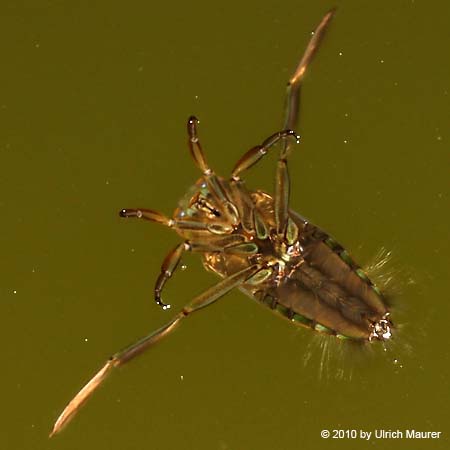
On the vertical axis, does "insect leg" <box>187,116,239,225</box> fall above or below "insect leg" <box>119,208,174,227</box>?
above

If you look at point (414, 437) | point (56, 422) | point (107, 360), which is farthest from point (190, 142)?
point (414, 437)

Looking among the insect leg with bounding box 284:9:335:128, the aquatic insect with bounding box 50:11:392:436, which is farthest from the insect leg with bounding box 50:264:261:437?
the insect leg with bounding box 284:9:335:128

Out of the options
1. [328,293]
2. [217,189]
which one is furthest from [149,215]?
[328,293]

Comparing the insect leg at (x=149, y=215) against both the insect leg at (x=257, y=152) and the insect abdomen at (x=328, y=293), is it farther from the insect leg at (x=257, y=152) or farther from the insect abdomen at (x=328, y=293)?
the insect abdomen at (x=328, y=293)

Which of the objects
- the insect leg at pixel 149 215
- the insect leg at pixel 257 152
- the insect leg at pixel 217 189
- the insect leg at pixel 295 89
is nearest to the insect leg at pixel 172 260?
the insect leg at pixel 149 215

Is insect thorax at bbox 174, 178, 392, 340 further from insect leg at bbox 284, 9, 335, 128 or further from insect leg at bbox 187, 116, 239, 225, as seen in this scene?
insect leg at bbox 284, 9, 335, 128

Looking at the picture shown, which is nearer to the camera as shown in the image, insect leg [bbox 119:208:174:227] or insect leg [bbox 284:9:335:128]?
Result: insect leg [bbox 119:208:174:227]

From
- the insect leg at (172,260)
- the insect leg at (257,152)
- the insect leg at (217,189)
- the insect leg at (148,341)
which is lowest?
the insect leg at (148,341)

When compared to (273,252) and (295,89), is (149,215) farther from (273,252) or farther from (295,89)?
(295,89)

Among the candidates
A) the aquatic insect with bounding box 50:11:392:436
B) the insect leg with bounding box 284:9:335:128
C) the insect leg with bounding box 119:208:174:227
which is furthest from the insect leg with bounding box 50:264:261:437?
the insect leg with bounding box 284:9:335:128

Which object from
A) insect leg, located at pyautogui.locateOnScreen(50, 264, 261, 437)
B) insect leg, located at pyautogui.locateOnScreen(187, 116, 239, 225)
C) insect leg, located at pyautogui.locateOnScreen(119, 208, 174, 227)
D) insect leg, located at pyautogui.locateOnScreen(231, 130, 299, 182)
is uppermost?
insect leg, located at pyautogui.locateOnScreen(231, 130, 299, 182)
